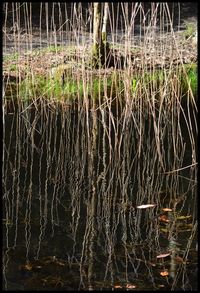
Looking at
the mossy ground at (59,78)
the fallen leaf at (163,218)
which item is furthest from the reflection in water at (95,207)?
the mossy ground at (59,78)

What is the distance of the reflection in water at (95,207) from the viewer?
2348 millimetres

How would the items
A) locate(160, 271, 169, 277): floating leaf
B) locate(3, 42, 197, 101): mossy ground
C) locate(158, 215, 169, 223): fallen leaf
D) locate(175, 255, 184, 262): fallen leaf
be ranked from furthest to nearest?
locate(3, 42, 197, 101): mossy ground → locate(158, 215, 169, 223): fallen leaf → locate(175, 255, 184, 262): fallen leaf → locate(160, 271, 169, 277): floating leaf

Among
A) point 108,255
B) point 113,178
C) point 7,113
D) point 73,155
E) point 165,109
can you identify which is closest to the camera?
point 108,255

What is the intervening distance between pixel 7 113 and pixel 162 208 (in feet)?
7.99

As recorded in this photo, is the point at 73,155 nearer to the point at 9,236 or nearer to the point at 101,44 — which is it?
the point at 9,236

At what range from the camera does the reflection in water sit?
235 centimetres

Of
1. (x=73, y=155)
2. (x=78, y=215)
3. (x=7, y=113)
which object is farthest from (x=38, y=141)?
(x=78, y=215)

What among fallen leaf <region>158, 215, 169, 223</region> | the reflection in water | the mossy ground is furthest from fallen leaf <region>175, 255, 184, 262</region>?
the mossy ground

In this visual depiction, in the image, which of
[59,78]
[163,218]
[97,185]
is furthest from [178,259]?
[59,78]

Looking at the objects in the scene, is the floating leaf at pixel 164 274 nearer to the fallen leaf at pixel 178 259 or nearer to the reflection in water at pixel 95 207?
the reflection in water at pixel 95 207

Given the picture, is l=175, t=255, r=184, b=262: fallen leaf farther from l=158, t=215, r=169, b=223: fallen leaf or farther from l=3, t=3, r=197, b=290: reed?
l=158, t=215, r=169, b=223: fallen leaf

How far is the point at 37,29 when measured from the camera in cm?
838

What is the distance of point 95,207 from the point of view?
3.03 meters

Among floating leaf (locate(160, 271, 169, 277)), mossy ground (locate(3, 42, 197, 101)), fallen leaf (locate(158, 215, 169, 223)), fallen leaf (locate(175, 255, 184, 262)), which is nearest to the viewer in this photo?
floating leaf (locate(160, 271, 169, 277))
